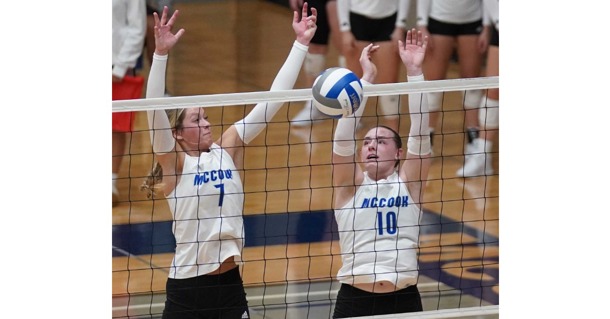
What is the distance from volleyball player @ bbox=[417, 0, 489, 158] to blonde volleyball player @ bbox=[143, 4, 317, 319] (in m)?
4.03

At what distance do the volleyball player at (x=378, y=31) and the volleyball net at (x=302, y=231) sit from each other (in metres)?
0.58

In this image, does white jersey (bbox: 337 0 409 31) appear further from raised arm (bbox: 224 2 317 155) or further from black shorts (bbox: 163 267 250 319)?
black shorts (bbox: 163 267 250 319)

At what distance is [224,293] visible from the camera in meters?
5.29

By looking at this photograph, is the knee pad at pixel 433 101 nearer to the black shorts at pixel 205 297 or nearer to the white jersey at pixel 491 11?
the white jersey at pixel 491 11

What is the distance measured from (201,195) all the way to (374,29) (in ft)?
15.5

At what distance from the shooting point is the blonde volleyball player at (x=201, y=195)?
5.24m

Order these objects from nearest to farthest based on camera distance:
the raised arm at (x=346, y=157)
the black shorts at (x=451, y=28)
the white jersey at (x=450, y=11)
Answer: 1. the raised arm at (x=346, y=157)
2. the white jersey at (x=450, y=11)
3. the black shorts at (x=451, y=28)

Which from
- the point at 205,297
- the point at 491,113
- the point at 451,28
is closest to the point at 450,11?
the point at 451,28

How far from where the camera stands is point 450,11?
9.26 meters

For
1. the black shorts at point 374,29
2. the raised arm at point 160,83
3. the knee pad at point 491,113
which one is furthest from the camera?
the black shorts at point 374,29

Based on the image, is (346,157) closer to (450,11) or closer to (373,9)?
(450,11)

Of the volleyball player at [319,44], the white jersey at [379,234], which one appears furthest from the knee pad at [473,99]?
the white jersey at [379,234]

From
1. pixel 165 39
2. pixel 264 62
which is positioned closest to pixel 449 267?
pixel 165 39

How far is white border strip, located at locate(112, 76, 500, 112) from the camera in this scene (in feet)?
16.5
